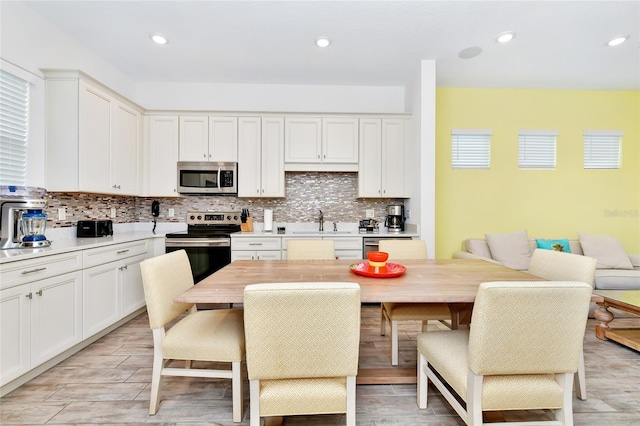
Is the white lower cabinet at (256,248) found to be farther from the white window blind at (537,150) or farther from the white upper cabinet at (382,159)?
the white window blind at (537,150)

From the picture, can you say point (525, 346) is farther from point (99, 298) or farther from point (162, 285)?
point (99, 298)

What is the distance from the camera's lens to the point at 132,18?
2586mm

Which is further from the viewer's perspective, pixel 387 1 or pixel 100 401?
pixel 387 1

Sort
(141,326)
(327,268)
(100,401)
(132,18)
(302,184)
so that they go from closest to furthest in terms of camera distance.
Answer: (100,401) → (327,268) → (132,18) → (141,326) → (302,184)

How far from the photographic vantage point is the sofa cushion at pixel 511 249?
3.48m

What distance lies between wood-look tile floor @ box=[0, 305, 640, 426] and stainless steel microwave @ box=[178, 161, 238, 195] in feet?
6.43

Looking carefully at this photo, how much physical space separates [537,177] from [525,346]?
3.73 metres

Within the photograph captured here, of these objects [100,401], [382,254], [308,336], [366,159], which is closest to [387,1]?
[366,159]

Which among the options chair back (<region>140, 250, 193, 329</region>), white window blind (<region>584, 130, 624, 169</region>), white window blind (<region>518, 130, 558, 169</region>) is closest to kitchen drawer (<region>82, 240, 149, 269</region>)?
chair back (<region>140, 250, 193, 329</region>)

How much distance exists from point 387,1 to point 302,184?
2.30 meters

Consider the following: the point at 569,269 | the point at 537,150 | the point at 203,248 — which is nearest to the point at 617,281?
the point at 537,150

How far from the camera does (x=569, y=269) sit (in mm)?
1762

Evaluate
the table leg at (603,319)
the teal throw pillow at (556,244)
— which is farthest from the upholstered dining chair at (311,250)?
the teal throw pillow at (556,244)

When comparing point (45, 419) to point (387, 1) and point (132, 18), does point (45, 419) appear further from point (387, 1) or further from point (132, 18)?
point (387, 1)
